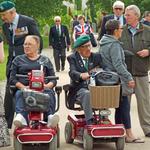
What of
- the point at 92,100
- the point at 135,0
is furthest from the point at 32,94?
the point at 135,0

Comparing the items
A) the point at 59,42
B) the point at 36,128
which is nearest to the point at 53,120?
the point at 36,128

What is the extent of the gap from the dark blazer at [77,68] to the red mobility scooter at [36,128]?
718 millimetres

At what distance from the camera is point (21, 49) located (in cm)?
1005

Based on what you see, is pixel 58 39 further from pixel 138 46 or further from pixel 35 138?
pixel 35 138

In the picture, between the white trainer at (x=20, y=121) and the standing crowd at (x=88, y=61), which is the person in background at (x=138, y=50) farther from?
the white trainer at (x=20, y=121)

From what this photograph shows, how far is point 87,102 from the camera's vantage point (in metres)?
8.81

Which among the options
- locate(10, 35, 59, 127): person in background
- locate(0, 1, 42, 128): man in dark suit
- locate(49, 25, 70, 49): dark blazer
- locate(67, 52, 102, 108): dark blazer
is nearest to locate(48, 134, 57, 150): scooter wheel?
locate(10, 35, 59, 127): person in background

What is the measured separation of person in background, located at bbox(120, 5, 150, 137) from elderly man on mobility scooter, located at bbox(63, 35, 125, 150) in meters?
0.80

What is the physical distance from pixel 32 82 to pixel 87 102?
2.61 feet

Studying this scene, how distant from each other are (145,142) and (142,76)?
102cm

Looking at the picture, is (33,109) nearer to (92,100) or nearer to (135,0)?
(92,100)

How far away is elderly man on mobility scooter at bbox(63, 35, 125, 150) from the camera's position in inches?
344

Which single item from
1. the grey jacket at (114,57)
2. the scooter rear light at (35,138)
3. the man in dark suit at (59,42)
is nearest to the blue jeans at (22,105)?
the scooter rear light at (35,138)

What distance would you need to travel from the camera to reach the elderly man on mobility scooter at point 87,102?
344 inches
